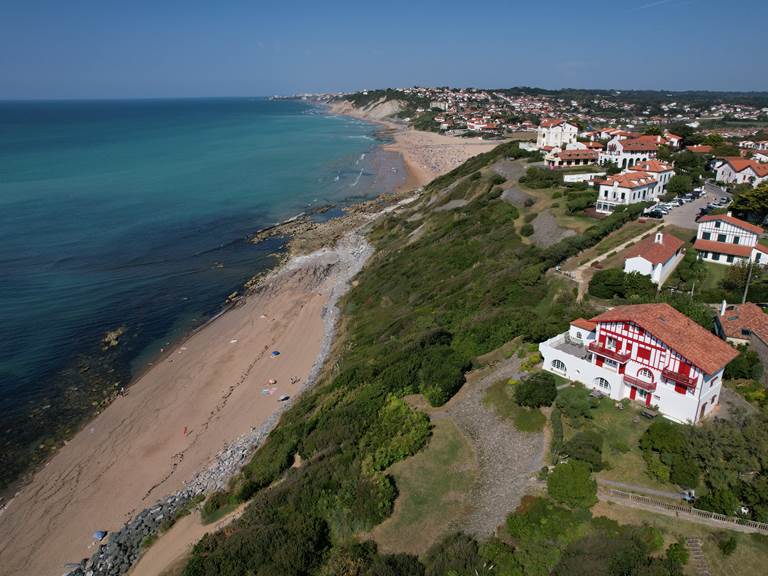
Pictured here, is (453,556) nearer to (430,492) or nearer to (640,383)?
(430,492)

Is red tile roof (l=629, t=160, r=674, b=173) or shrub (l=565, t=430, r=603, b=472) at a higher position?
red tile roof (l=629, t=160, r=674, b=173)

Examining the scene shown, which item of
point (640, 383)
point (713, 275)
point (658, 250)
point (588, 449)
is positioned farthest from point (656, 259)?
point (588, 449)

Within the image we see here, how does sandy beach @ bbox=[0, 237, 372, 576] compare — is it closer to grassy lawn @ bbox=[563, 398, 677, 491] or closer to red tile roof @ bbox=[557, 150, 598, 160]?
grassy lawn @ bbox=[563, 398, 677, 491]

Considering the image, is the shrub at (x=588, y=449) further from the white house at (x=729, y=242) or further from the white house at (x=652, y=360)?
the white house at (x=729, y=242)

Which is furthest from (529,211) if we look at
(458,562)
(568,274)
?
(458,562)

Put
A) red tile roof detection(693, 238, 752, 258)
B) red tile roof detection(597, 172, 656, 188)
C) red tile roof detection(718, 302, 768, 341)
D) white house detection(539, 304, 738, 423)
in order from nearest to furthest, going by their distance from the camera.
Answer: white house detection(539, 304, 738, 423)
red tile roof detection(718, 302, 768, 341)
red tile roof detection(693, 238, 752, 258)
red tile roof detection(597, 172, 656, 188)

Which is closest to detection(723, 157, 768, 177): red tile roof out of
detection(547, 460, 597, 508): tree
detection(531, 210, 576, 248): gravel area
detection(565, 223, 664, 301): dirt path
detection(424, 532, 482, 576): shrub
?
detection(565, 223, 664, 301): dirt path

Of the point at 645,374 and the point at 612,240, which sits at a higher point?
the point at 612,240
